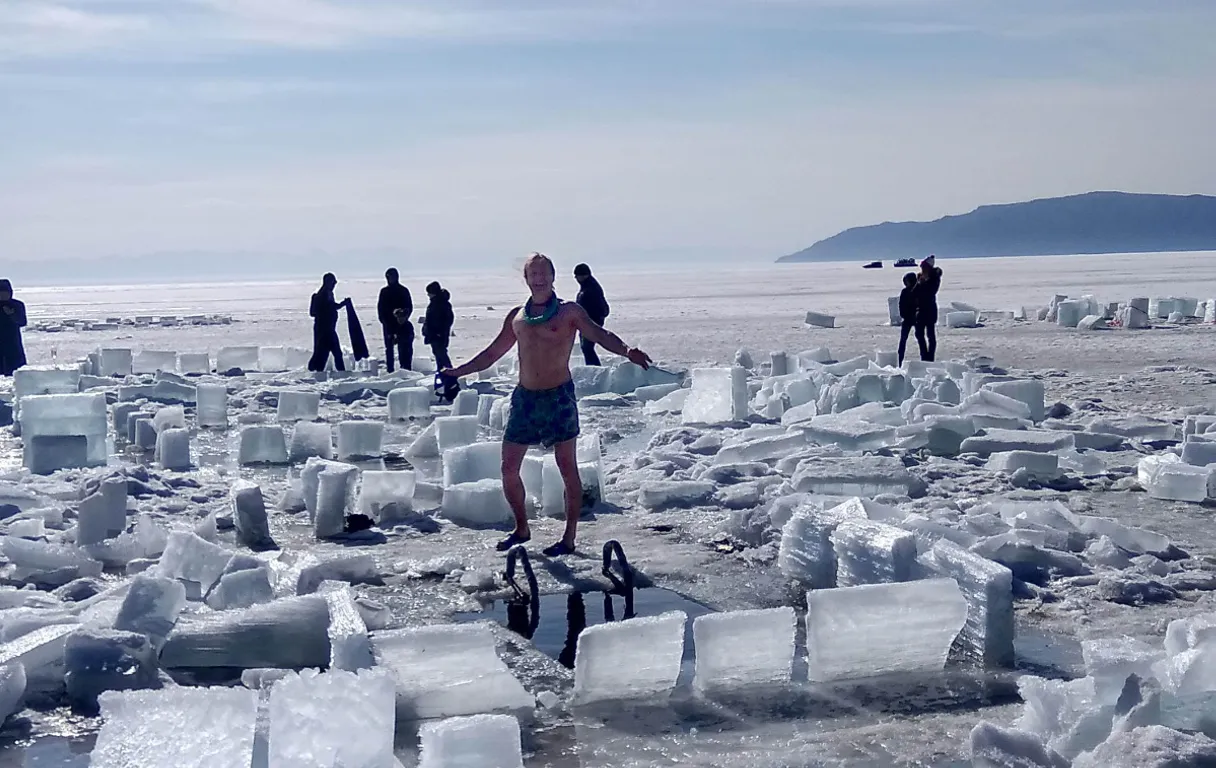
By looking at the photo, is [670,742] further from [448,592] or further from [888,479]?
[888,479]

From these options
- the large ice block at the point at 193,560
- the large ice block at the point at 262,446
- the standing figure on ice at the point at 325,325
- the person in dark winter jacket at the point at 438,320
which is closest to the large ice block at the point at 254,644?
the large ice block at the point at 193,560

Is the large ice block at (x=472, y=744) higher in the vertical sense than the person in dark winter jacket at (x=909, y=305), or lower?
lower

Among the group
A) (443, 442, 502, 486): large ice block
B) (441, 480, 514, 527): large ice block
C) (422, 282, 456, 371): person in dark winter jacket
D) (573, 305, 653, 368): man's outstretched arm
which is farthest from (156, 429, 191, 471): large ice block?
(422, 282, 456, 371): person in dark winter jacket

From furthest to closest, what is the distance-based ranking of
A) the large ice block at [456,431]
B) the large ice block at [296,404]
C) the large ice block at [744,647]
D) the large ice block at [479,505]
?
the large ice block at [296,404]
the large ice block at [456,431]
the large ice block at [479,505]
the large ice block at [744,647]

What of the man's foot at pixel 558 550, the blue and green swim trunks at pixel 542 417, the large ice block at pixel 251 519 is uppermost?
the blue and green swim trunks at pixel 542 417

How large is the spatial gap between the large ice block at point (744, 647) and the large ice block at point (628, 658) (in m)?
0.09

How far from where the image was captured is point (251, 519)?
6477 mm

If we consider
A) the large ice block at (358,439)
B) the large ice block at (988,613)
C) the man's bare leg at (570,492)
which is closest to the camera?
the large ice block at (988,613)

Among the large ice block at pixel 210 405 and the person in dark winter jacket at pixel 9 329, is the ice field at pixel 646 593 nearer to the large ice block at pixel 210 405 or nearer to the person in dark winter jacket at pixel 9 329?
the large ice block at pixel 210 405

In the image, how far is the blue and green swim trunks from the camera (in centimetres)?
609

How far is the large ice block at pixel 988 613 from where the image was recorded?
436 cm

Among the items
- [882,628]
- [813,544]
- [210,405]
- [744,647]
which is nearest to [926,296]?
[210,405]

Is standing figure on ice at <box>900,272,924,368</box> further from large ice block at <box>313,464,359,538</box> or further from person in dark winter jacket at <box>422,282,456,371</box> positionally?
large ice block at <box>313,464,359,538</box>

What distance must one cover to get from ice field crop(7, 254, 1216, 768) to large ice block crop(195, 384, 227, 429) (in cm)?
125
